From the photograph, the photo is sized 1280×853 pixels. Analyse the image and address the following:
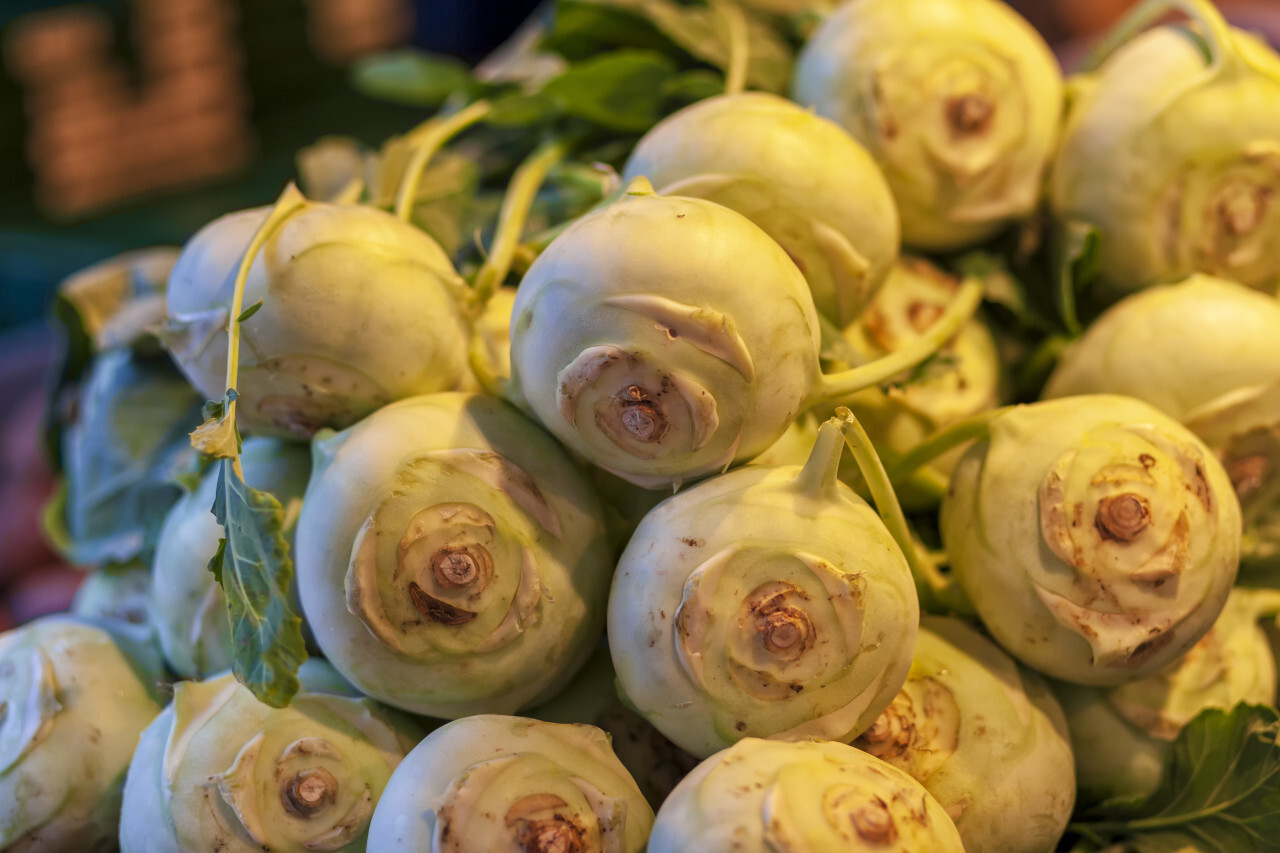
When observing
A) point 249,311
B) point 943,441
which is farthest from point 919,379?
point 249,311

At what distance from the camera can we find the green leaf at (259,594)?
44.9 inches

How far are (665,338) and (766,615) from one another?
329 mm

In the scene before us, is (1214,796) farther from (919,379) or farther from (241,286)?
(241,286)

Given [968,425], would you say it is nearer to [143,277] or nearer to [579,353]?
[579,353]

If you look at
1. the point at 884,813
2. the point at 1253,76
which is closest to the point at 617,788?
the point at 884,813

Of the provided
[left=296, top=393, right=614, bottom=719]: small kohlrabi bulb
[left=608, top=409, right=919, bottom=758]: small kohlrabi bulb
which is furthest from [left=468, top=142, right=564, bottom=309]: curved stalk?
[left=608, top=409, right=919, bottom=758]: small kohlrabi bulb

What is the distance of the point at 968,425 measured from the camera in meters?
1.43

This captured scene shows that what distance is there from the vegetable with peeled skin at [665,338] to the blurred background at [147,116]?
2.85m

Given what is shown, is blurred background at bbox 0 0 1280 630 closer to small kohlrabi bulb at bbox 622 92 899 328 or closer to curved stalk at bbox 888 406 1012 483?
small kohlrabi bulb at bbox 622 92 899 328

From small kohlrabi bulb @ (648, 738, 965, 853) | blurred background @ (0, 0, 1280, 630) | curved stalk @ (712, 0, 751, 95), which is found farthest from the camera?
blurred background @ (0, 0, 1280, 630)

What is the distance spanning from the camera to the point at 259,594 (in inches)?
46.1

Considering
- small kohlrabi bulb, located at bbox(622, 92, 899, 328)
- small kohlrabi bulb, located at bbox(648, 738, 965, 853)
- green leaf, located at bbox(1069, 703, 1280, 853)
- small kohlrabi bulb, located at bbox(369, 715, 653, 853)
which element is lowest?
green leaf, located at bbox(1069, 703, 1280, 853)

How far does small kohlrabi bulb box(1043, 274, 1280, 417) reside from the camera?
1.52m

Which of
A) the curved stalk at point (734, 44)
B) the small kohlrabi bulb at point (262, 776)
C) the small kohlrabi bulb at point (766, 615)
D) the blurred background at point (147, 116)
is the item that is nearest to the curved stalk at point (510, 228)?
the curved stalk at point (734, 44)
